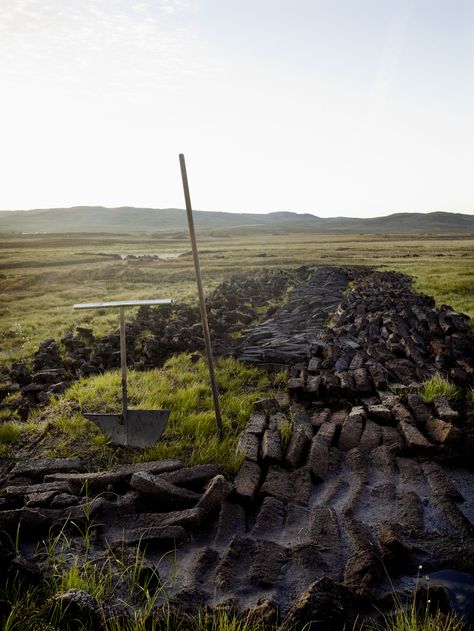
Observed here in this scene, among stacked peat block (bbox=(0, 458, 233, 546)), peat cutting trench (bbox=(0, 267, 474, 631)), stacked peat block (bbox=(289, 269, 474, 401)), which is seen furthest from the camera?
stacked peat block (bbox=(289, 269, 474, 401))

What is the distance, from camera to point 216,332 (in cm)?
1269

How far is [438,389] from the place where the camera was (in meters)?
6.09

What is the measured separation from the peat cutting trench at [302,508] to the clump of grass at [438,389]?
17 cm

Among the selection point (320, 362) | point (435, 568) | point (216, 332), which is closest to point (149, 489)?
point (435, 568)

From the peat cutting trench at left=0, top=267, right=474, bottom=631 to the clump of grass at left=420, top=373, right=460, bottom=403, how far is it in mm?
165

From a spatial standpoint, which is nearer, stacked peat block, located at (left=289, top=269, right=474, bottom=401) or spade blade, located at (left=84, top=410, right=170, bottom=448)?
spade blade, located at (left=84, top=410, right=170, bottom=448)

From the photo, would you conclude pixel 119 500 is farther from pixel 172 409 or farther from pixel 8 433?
pixel 8 433

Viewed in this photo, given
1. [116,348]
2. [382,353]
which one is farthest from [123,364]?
[116,348]

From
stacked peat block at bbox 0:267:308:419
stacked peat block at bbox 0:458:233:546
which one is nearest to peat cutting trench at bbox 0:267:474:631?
stacked peat block at bbox 0:458:233:546

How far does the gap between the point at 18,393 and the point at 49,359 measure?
7.38 ft

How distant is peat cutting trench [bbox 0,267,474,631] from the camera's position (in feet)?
9.69

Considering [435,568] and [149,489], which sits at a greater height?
[149,489]

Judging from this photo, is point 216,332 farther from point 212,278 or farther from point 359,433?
point 212,278

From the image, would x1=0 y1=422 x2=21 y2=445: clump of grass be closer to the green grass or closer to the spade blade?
the green grass
